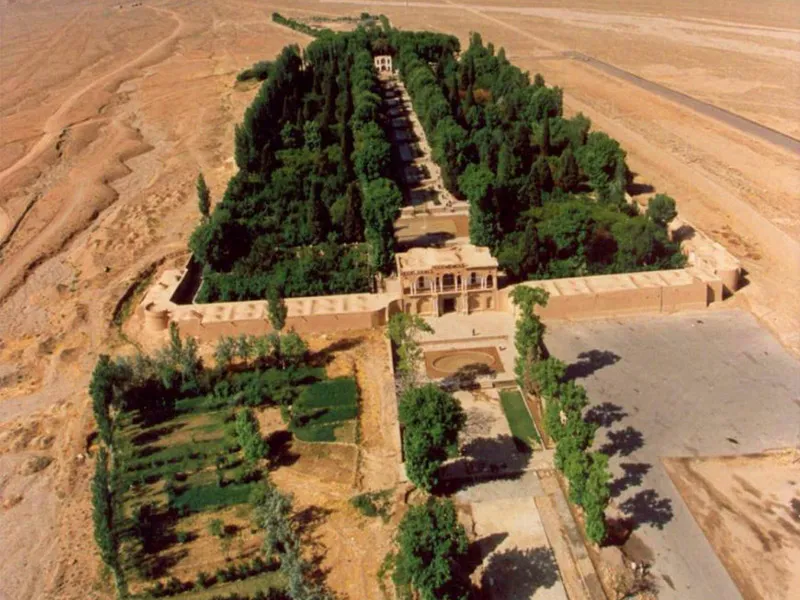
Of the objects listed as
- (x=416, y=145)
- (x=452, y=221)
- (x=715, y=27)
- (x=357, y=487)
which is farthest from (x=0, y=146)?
(x=715, y=27)

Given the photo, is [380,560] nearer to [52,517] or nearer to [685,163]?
[52,517]

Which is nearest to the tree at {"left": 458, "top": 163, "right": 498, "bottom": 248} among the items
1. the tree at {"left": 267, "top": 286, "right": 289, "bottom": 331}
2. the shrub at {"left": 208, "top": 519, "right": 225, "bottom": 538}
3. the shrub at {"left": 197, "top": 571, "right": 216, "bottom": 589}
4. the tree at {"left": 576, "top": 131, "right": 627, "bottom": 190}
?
the tree at {"left": 576, "top": 131, "right": 627, "bottom": 190}

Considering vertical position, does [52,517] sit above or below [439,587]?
below

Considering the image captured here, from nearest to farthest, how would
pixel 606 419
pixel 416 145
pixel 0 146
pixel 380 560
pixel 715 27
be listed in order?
1. pixel 380 560
2. pixel 606 419
3. pixel 416 145
4. pixel 0 146
5. pixel 715 27

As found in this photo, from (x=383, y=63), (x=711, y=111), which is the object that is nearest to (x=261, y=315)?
(x=711, y=111)

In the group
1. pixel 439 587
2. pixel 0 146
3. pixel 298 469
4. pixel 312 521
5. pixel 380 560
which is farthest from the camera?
pixel 0 146

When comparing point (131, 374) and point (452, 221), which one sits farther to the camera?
point (452, 221)

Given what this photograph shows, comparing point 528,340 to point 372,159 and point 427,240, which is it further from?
point 372,159
